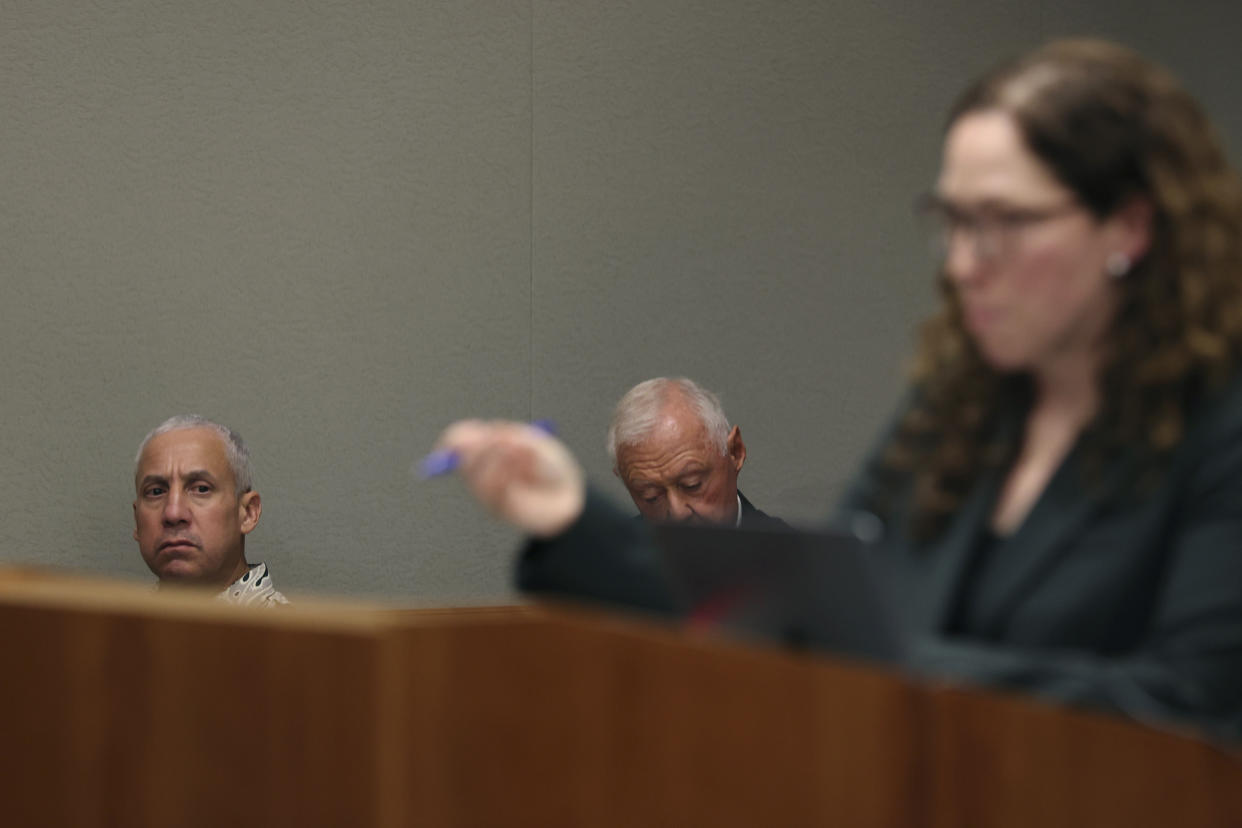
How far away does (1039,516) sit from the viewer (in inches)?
57.5

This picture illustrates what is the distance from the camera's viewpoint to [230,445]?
393cm

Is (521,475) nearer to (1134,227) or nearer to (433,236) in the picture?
(1134,227)

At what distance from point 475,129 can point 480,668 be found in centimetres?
330

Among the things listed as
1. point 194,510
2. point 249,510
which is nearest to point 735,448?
point 249,510

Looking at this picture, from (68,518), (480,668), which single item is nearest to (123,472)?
(68,518)

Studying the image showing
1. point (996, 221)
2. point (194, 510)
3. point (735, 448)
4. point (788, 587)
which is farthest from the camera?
point (735, 448)

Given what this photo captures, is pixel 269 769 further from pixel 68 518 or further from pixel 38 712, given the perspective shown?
pixel 68 518

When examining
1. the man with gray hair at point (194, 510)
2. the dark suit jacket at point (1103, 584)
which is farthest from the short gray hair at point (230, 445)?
the dark suit jacket at point (1103, 584)

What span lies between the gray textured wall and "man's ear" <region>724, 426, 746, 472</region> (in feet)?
1.16

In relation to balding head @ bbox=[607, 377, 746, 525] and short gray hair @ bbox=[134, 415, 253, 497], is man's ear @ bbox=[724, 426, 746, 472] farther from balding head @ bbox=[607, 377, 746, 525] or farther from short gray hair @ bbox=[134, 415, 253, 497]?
short gray hair @ bbox=[134, 415, 253, 497]

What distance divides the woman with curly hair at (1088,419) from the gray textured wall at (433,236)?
2.86 metres

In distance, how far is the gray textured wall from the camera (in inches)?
165

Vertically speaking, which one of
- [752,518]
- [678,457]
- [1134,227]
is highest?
[1134,227]

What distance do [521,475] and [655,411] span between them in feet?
8.24
